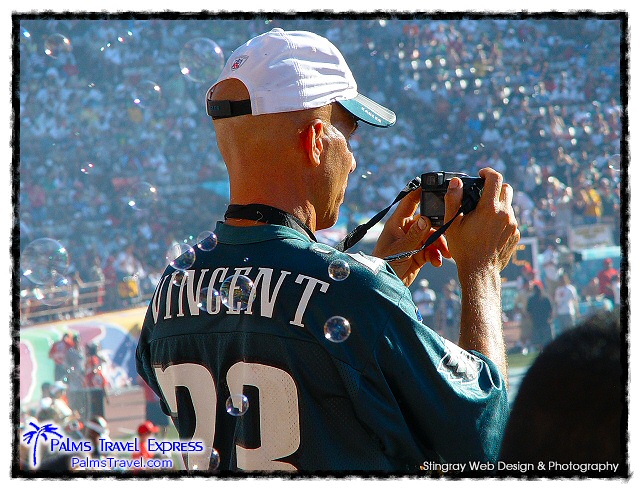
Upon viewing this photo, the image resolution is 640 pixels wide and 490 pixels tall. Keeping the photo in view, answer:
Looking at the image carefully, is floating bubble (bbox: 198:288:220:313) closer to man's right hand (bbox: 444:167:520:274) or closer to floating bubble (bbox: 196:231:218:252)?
floating bubble (bbox: 196:231:218:252)

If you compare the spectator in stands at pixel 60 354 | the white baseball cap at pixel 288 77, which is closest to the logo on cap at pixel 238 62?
the white baseball cap at pixel 288 77

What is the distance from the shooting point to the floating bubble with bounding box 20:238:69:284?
12.1 ft

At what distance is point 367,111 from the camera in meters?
1.76

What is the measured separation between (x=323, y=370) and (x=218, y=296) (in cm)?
27

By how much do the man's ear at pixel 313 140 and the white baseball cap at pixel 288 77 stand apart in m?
0.04

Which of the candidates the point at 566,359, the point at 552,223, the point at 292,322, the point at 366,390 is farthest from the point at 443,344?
the point at 552,223

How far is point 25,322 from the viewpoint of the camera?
32.8 ft

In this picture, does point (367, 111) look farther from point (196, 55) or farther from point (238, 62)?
point (196, 55)

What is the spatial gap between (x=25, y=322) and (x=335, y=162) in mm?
9177

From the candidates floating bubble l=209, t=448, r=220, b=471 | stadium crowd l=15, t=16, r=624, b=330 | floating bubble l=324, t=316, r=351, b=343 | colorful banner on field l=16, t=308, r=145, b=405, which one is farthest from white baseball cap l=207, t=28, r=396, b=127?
→ stadium crowd l=15, t=16, r=624, b=330

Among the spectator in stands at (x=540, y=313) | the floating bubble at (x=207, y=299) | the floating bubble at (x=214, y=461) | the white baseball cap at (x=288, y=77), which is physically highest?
the white baseball cap at (x=288, y=77)

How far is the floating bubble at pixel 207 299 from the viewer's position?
157cm

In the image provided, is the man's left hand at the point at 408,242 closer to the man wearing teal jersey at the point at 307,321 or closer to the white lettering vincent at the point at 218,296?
the man wearing teal jersey at the point at 307,321

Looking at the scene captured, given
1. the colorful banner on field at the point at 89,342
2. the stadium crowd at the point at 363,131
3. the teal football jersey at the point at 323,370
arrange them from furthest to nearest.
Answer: the stadium crowd at the point at 363,131, the colorful banner on field at the point at 89,342, the teal football jersey at the point at 323,370
